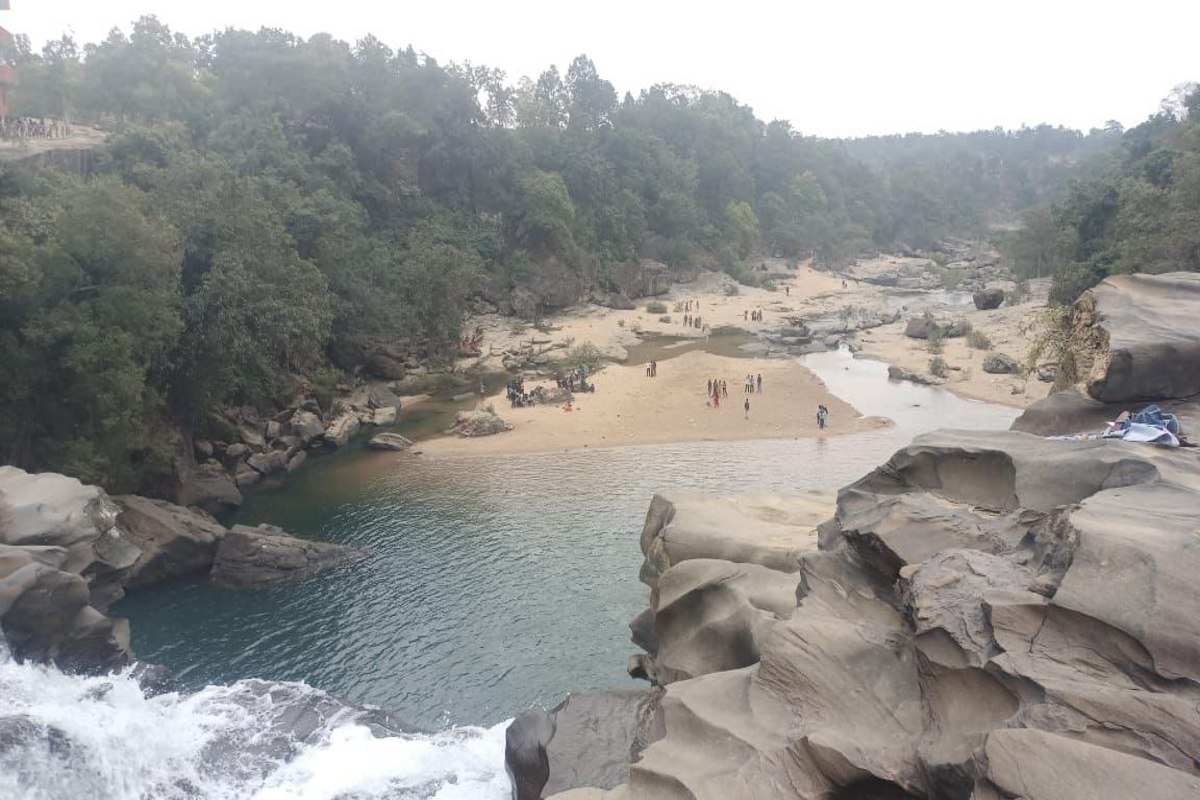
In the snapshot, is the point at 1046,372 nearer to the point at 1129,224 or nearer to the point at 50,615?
the point at 1129,224

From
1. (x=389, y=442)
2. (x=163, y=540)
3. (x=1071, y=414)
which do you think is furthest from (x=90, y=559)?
(x=1071, y=414)

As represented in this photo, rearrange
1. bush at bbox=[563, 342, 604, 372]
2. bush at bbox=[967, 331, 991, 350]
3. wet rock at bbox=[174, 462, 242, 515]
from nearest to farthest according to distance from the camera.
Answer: wet rock at bbox=[174, 462, 242, 515], bush at bbox=[563, 342, 604, 372], bush at bbox=[967, 331, 991, 350]

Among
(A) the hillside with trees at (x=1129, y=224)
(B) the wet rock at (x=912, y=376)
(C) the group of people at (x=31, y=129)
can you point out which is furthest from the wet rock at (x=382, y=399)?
(A) the hillside with trees at (x=1129, y=224)

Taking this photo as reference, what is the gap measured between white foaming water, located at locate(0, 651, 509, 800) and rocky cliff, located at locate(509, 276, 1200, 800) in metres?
2.20

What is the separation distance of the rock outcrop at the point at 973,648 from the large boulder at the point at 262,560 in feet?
45.1

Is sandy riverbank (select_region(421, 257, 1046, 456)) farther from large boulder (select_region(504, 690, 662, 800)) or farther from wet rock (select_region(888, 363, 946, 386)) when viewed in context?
large boulder (select_region(504, 690, 662, 800))

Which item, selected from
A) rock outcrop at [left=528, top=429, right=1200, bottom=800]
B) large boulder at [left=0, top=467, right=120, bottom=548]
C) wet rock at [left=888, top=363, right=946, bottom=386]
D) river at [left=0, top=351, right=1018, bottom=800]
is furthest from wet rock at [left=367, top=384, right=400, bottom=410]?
rock outcrop at [left=528, top=429, right=1200, bottom=800]

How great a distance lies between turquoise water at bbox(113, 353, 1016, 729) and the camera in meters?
18.4

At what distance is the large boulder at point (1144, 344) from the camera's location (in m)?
12.5

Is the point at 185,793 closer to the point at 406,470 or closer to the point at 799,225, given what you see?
the point at 406,470

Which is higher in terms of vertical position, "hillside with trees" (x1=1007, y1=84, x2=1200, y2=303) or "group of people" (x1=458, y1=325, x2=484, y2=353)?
"hillside with trees" (x1=1007, y1=84, x2=1200, y2=303)

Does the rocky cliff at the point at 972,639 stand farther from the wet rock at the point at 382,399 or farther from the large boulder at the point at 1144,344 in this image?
the wet rock at the point at 382,399

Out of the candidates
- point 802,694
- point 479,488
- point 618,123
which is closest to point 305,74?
point 618,123

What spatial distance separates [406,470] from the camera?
109 ft
